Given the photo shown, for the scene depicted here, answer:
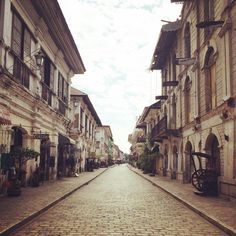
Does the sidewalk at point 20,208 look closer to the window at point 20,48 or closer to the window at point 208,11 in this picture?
the window at point 20,48

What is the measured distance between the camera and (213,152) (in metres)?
17.0

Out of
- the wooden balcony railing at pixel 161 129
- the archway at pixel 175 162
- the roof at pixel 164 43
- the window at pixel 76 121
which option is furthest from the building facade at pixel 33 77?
the window at pixel 76 121

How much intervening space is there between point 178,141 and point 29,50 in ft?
40.0

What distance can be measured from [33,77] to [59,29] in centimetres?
330

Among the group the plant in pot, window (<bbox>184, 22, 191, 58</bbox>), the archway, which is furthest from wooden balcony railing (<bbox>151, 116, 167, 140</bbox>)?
the plant in pot

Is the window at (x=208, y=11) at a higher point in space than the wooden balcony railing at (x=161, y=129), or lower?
higher

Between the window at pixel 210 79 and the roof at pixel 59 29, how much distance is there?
6.64m

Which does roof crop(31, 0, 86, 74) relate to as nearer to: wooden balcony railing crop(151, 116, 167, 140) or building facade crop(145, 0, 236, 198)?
building facade crop(145, 0, 236, 198)

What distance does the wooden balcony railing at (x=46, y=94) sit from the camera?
19125 mm

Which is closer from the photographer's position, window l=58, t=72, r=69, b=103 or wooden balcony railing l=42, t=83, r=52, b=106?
wooden balcony railing l=42, t=83, r=52, b=106

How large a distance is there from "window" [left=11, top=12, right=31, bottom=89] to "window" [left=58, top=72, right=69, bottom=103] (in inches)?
305

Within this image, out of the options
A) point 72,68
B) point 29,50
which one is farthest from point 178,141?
point 29,50

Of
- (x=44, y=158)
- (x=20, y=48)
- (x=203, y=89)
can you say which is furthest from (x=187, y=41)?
→ (x=20, y=48)

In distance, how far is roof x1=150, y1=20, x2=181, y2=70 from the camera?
2341 cm
